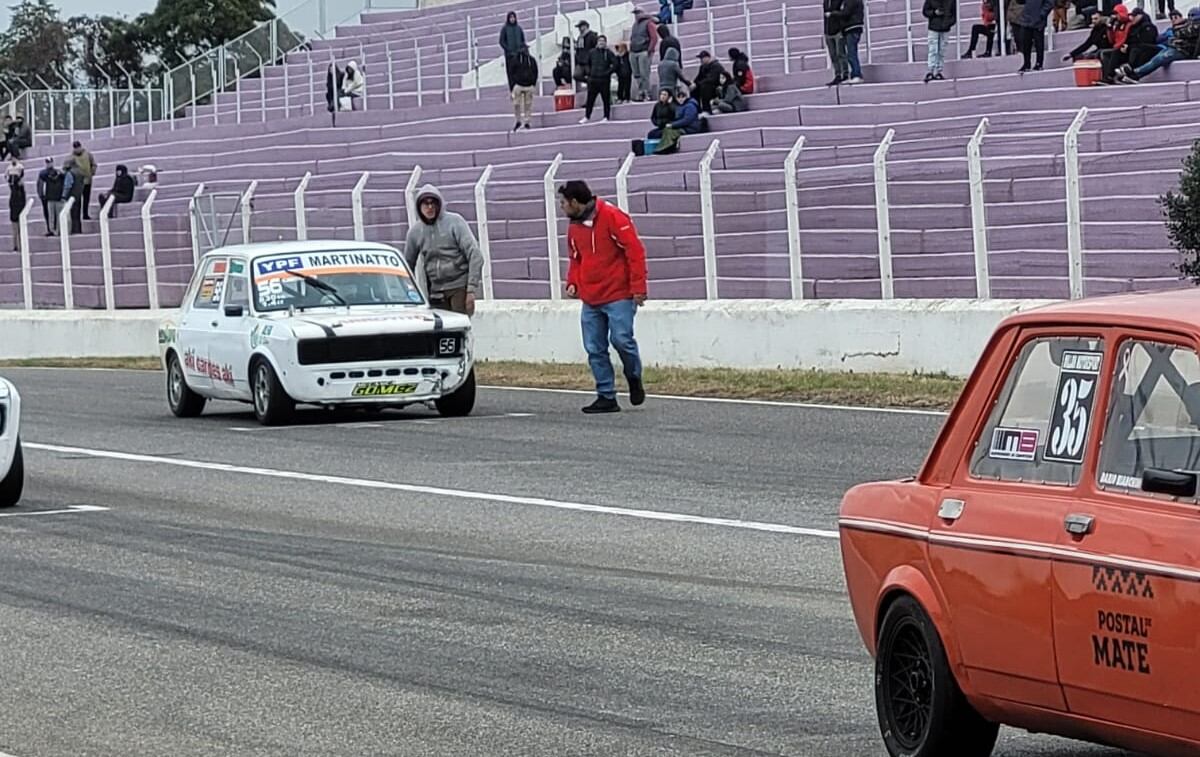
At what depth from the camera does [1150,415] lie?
243 inches

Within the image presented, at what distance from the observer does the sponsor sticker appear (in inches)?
259

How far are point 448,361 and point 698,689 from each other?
38.5 feet

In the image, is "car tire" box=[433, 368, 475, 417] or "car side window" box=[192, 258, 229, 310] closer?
"car tire" box=[433, 368, 475, 417]

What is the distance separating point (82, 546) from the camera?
41.9 feet

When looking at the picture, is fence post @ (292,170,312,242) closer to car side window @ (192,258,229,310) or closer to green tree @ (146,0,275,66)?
car side window @ (192,258,229,310)

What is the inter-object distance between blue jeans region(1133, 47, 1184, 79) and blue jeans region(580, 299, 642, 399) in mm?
11602

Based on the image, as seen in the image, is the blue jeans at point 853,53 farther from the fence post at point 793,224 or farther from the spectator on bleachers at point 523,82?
the fence post at point 793,224

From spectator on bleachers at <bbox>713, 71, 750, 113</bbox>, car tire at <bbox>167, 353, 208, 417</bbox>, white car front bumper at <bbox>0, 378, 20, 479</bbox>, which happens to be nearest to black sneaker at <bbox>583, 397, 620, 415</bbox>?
car tire at <bbox>167, 353, 208, 417</bbox>

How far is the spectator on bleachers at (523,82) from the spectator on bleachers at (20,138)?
17094 millimetres

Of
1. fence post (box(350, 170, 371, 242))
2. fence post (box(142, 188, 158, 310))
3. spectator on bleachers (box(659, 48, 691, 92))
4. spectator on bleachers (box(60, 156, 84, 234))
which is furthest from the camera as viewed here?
spectator on bleachers (box(60, 156, 84, 234))

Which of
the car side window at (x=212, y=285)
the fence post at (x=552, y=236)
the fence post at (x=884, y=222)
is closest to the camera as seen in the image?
the car side window at (x=212, y=285)

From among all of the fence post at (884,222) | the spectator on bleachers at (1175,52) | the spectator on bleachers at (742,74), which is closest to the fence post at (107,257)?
the spectator on bleachers at (742,74)

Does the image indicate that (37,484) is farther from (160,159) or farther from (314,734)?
(160,159)

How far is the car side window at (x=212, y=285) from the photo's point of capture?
2116 cm
